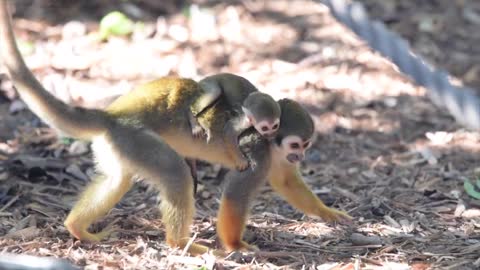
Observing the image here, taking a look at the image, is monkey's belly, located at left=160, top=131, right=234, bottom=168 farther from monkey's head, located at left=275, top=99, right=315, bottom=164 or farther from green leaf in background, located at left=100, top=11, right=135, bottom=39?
green leaf in background, located at left=100, top=11, right=135, bottom=39

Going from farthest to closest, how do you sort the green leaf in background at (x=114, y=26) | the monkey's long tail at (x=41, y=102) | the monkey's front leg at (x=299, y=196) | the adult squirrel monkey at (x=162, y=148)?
the green leaf in background at (x=114, y=26)
the monkey's front leg at (x=299, y=196)
the adult squirrel monkey at (x=162, y=148)
the monkey's long tail at (x=41, y=102)

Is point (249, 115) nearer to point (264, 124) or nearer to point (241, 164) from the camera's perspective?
point (264, 124)

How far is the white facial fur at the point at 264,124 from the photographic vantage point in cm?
455

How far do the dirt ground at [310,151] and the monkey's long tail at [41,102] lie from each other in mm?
618

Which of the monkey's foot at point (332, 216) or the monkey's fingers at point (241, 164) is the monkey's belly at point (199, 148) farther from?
the monkey's foot at point (332, 216)

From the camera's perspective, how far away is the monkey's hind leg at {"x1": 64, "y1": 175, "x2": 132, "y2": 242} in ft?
14.9

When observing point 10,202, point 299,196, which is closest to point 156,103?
point 299,196

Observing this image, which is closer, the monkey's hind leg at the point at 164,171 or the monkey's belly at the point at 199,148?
the monkey's hind leg at the point at 164,171

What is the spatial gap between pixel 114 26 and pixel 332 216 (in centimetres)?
349

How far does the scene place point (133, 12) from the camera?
827 cm

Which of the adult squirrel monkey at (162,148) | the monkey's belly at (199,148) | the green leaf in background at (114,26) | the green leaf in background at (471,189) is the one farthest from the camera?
the green leaf in background at (114,26)

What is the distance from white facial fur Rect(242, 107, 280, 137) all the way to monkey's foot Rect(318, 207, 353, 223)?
0.70 meters

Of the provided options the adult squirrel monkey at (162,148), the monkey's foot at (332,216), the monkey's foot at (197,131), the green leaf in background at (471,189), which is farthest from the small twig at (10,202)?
the green leaf in background at (471,189)

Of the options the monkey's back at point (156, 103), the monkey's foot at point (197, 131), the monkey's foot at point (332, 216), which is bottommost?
the monkey's foot at point (332, 216)
